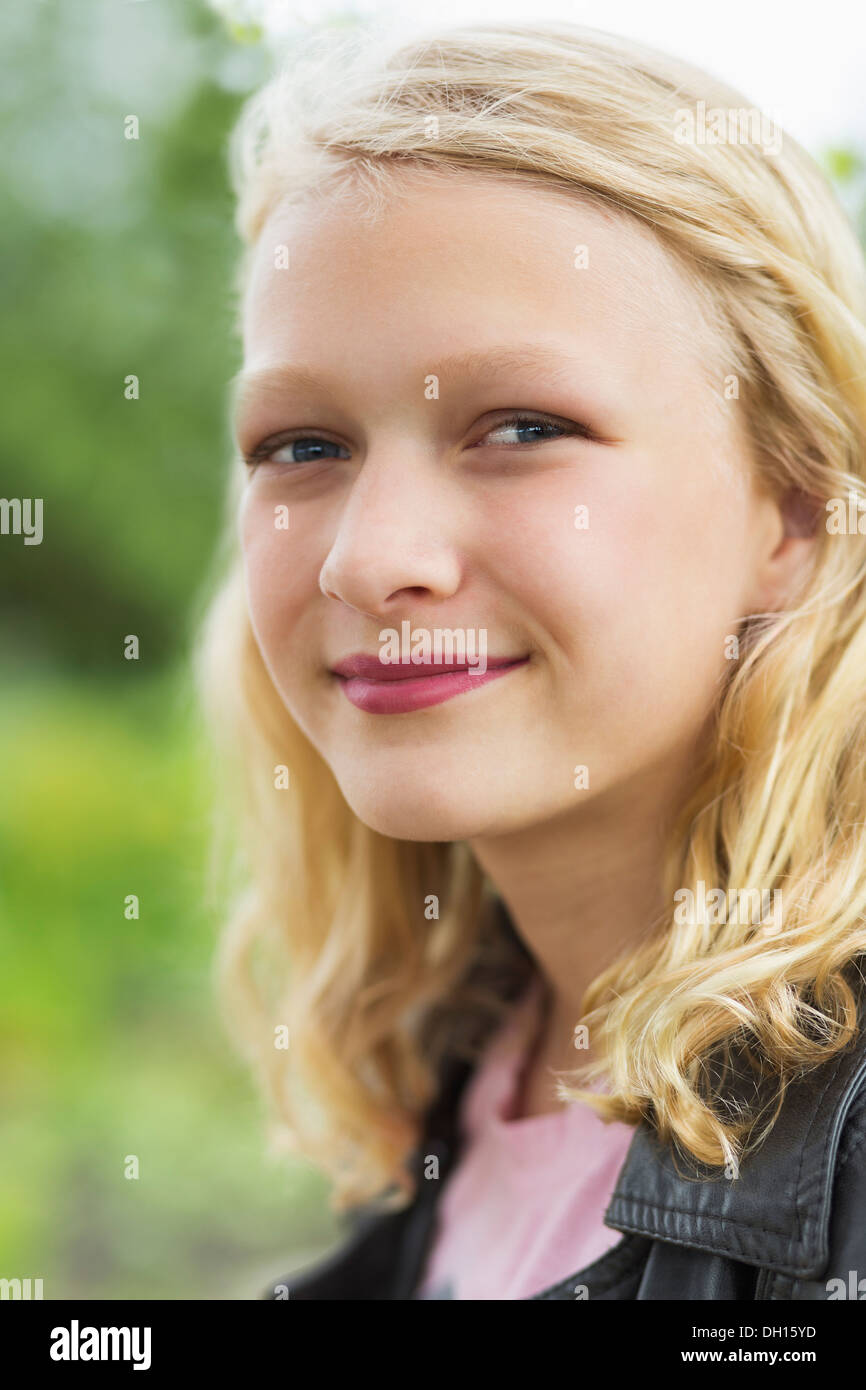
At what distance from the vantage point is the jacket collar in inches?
34.5

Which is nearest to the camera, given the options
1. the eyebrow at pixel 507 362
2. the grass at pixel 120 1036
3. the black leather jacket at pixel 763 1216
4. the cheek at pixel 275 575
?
the black leather jacket at pixel 763 1216

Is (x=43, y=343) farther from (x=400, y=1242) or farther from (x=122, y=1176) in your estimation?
(x=400, y=1242)

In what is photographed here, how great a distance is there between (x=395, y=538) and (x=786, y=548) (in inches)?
16.3

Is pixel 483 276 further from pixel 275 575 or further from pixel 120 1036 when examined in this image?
pixel 120 1036

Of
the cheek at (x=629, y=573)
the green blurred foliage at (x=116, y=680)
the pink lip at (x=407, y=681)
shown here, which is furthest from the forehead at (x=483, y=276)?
the green blurred foliage at (x=116, y=680)

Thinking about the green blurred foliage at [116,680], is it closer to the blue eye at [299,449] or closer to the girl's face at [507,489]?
the blue eye at [299,449]

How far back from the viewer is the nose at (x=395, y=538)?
3.23 ft

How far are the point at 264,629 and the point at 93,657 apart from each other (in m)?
2.39

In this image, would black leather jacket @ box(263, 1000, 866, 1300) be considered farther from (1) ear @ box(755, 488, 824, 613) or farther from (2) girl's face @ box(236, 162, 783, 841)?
(1) ear @ box(755, 488, 824, 613)

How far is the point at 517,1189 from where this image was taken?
128 cm

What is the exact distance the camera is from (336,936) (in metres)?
1.61

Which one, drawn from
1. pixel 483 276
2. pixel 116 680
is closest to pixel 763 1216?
A: pixel 483 276

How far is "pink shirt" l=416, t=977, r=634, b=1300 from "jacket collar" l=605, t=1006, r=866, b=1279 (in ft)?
0.37
